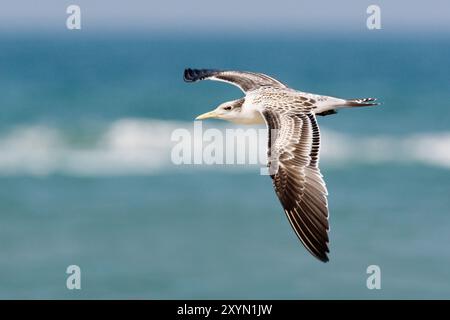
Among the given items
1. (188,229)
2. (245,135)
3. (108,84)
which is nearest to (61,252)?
(188,229)

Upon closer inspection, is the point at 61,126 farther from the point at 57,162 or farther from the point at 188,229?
the point at 188,229

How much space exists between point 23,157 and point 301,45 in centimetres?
1789

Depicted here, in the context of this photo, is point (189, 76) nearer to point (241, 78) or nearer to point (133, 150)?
point (241, 78)

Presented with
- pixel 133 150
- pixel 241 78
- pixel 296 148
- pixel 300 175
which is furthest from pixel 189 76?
pixel 133 150

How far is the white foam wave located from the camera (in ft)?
79.0

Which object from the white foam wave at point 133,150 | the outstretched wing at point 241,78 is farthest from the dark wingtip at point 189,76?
the white foam wave at point 133,150

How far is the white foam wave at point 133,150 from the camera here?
24.1 meters

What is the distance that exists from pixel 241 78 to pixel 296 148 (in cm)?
227

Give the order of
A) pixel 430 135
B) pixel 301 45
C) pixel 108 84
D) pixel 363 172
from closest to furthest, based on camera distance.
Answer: pixel 363 172
pixel 430 135
pixel 108 84
pixel 301 45

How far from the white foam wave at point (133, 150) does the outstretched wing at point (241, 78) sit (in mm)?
10459

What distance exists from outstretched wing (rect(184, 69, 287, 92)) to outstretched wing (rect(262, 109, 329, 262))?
1.35 metres

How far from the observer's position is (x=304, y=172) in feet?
30.9

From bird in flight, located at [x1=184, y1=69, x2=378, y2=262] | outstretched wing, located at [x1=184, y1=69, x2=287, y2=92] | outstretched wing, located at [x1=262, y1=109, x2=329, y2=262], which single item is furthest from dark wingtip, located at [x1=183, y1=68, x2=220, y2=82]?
outstretched wing, located at [x1=262, y1=109, x2=329, y2=262]

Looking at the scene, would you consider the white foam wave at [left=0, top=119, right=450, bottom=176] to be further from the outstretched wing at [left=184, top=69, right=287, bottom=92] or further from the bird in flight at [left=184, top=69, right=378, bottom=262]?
the bird in flight at [left=184, top=69, right=378, bottom=262]
